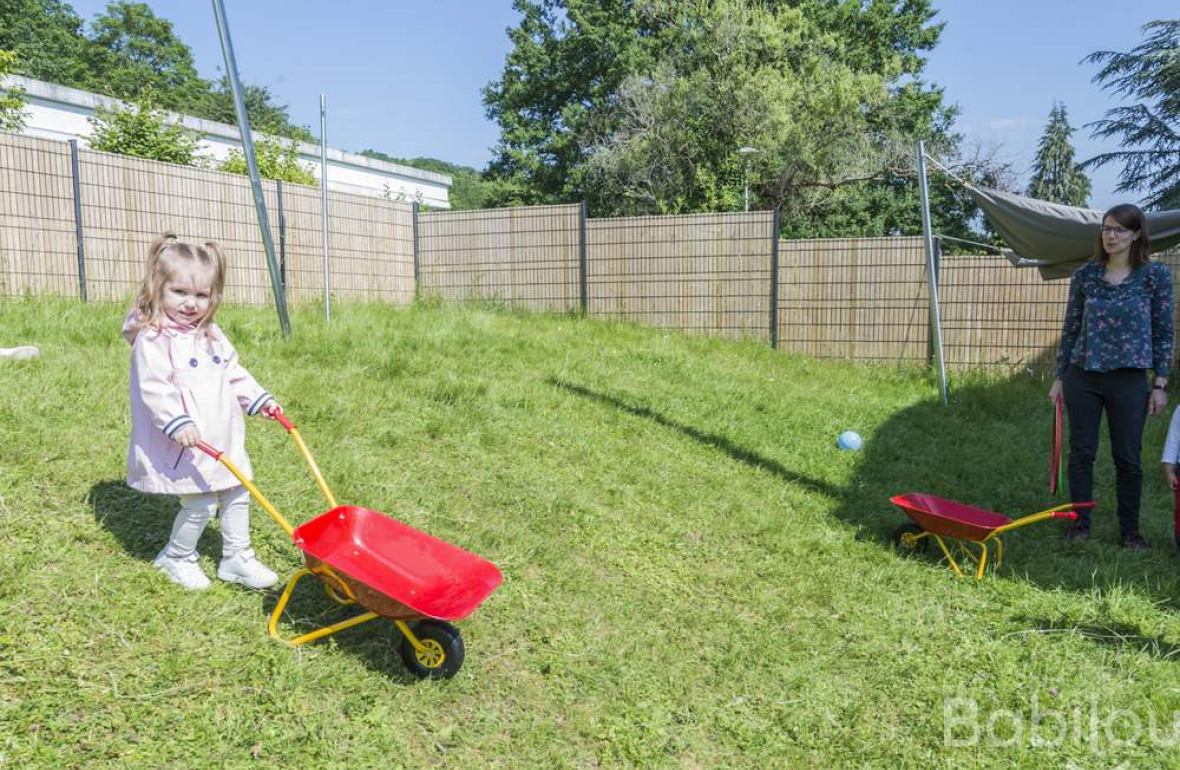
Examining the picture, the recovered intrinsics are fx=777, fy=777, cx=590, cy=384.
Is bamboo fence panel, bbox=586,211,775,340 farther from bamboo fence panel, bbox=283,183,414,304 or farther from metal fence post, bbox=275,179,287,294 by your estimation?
metal fence post, bbox=275,179,287,294

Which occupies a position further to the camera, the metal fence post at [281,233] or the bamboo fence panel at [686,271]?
the bamboo fence panel at [686,271]

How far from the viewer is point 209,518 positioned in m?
2.83

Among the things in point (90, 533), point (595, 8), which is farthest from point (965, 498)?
point (595, 8)

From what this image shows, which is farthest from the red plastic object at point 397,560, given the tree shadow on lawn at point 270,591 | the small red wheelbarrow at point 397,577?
the tree shadow on lawn at point 270,591

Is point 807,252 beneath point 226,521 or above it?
above

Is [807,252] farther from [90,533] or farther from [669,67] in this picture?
[669,67]

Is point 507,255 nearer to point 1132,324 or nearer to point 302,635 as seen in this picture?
point 1132,324

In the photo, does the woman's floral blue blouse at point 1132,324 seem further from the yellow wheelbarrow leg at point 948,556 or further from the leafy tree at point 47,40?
the leafy tree at point 47,40

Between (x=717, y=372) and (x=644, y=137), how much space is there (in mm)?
13540

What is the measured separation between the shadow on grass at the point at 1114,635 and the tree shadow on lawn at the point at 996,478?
38 cm

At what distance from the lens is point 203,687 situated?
2.41 meters

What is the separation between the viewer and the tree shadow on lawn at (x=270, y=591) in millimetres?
2719

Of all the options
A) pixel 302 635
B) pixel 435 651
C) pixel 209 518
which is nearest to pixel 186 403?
pixel 209 518

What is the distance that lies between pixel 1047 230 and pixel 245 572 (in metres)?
6.22
